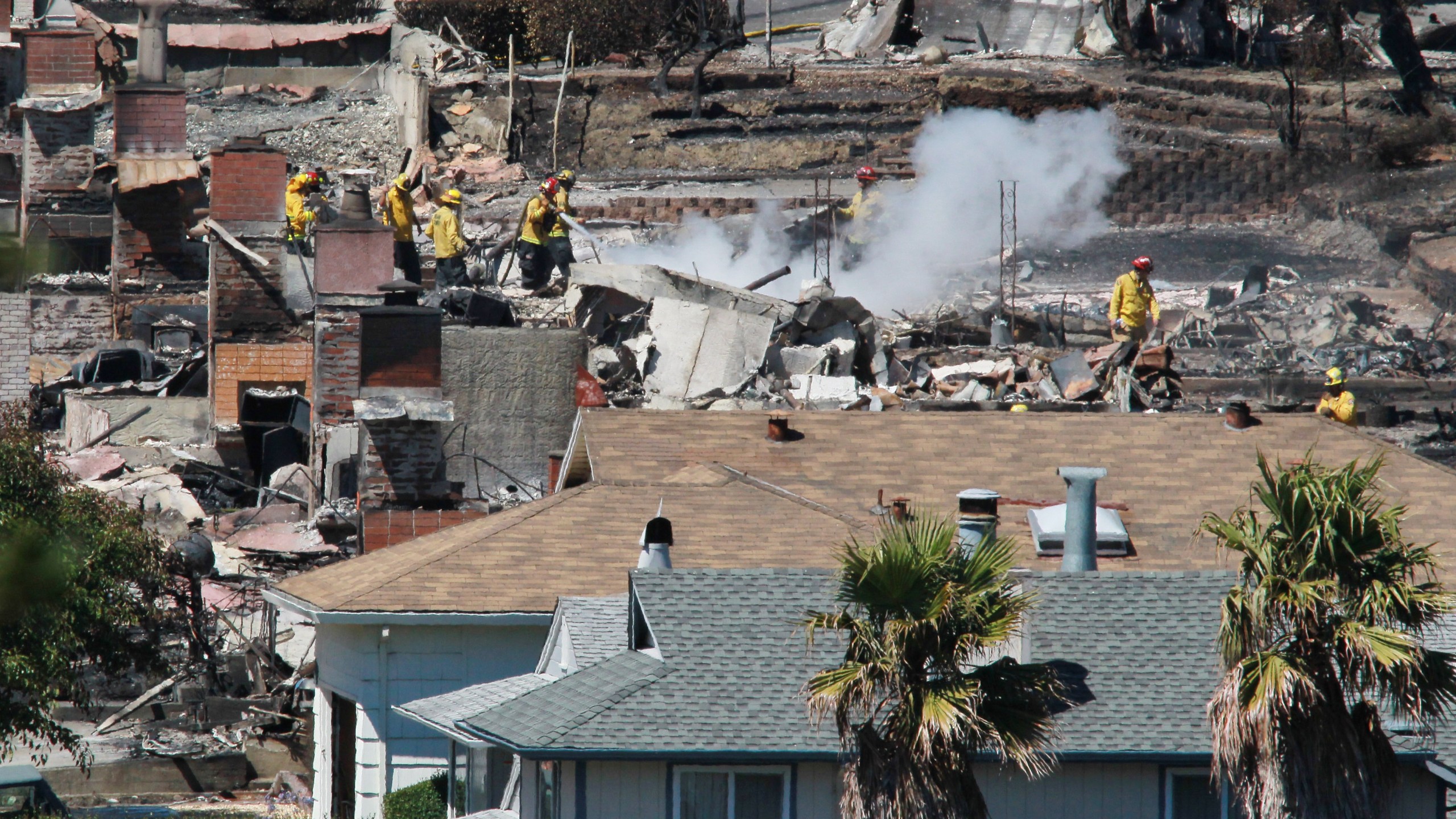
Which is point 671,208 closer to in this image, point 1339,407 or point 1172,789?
point 1339,407

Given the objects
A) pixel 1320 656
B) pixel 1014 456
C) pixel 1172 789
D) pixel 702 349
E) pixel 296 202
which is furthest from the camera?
pixel 296 202

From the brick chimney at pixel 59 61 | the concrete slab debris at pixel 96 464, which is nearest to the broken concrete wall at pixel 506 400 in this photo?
the concrete slab debris at pixel 96 464

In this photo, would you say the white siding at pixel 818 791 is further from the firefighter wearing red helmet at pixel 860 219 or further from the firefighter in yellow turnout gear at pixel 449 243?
the firefighter wearing red helmet at pixel 860 219

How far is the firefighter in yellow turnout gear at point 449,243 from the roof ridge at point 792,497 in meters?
8.92

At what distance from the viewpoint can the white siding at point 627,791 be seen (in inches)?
410

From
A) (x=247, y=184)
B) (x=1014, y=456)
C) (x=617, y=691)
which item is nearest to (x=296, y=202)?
(x=247, y=184)

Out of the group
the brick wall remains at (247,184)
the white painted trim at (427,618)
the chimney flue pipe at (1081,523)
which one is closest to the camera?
the white painted trim at (427,618)

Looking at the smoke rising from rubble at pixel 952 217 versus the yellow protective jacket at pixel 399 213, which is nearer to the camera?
the yellow protective jacket at pixel 399 213

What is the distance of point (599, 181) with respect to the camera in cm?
3953

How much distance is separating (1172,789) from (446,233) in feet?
51.2

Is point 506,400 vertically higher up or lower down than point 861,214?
lower down

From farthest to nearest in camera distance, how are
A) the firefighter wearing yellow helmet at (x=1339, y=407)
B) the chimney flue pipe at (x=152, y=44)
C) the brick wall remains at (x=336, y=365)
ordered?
1. the chimney flue pipe at (x=152, y=44)
2. the brick wall remains at (x=336, y=365)
3. the firefighter wearing yellow helmet at (x=1339, y=407)

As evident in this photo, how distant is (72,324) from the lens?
26.2 metres

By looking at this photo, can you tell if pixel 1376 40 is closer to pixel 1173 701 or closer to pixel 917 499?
pixel 917 499
